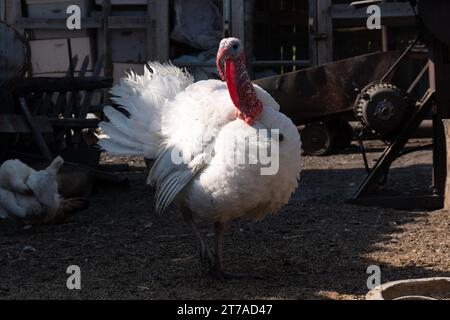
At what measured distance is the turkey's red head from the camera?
21.0 ft

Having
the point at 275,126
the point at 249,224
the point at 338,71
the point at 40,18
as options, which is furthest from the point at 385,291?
the point at 40,18

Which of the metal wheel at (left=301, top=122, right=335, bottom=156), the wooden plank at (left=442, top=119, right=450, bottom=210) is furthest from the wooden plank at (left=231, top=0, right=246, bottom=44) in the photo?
the wooden plank at (left=442, top=119, right=450, bottom=210)

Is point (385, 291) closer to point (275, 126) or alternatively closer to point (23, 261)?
point (275, 126)

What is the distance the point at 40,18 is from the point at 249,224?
7.66 metres

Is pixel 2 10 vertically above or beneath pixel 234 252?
above

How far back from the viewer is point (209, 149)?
21.1 feet

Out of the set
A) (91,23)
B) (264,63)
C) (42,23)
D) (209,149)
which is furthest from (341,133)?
(209,149)

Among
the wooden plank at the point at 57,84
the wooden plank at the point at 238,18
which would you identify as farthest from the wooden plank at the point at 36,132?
→ the wooden plank at the point at 238,18

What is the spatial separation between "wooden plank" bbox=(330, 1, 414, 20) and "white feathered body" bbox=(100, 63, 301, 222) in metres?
7.82

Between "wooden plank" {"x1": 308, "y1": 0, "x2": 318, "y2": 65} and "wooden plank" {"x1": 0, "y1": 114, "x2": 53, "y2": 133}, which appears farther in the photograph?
"wooden plank" {"x1": 308, "y1": 0, "x2": 318, "y2": 65}

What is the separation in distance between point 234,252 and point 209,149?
1547 mm

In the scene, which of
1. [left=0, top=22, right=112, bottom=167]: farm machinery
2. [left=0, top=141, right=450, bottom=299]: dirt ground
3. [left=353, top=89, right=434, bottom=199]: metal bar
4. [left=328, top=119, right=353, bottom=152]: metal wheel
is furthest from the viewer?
[left=328, top=119, right=353, bottom=152]: metal wheel

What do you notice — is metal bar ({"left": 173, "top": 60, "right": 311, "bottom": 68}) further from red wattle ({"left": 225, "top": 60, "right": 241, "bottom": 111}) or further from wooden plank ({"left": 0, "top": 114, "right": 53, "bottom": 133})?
red wattle ({"left": 225, "top": 60, "right": 241, "bottom": 111})

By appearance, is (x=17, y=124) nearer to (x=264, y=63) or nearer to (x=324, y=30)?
(x=264, y=63)
